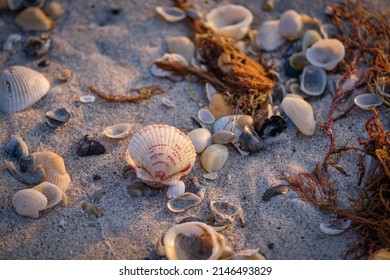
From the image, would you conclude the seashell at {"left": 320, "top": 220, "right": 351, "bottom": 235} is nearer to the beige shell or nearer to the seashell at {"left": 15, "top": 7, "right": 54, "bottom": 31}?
the beige shell

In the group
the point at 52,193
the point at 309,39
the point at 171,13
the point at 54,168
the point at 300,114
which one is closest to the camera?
the point at 52,193

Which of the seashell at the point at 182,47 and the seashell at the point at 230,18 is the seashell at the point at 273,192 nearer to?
the seashell at the point at 182,47

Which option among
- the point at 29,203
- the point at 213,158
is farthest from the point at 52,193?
the point at 213,158

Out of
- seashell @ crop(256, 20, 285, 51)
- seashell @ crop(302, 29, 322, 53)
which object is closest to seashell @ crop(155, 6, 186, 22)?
seashell @ crop(256, 20, 285, 51)

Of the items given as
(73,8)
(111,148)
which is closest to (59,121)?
(111,148)

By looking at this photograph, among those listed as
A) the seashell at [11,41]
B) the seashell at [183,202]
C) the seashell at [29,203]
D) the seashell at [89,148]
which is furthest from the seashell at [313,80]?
the seashell at [11,41]

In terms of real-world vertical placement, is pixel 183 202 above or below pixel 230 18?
below

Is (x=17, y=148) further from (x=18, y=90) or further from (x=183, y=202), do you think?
(x=183, y=202)
